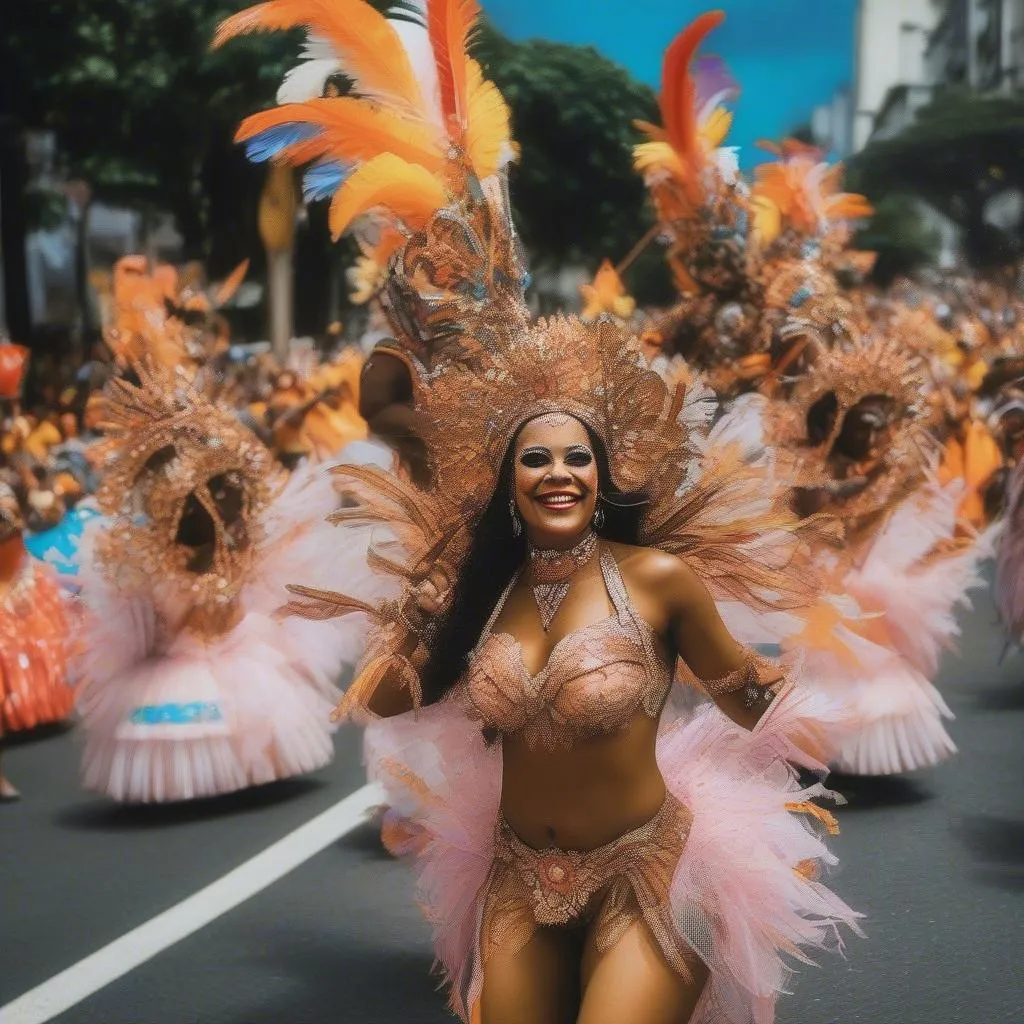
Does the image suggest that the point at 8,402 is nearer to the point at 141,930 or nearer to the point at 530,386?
the point at 141,930

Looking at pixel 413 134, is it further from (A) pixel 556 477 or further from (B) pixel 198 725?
(B) pixel 198 725

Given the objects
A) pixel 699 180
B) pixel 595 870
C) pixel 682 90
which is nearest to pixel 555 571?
pixel 595 870

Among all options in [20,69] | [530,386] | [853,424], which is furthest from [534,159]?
[530,386]

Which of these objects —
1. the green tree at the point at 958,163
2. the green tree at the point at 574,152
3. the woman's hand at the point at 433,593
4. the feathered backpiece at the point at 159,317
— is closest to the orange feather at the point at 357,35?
the woman's hand at the point at 433,593

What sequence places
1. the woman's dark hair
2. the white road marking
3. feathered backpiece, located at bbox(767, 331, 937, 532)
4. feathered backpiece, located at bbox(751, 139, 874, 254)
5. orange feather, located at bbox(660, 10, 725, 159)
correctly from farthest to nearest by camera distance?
feathered backpiece, located at bbox(751, 139, 874, 254) → feathered backpiece, located at bbox(767, 331, 937, 532) → orange feather, located at bbox(660, 10, 725, 159) → the white road marking → the woman's dark hair

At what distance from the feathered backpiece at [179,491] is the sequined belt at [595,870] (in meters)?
3.90

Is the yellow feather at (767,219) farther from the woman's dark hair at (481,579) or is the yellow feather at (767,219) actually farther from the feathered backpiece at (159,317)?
the woman's dark hair at (481,579)

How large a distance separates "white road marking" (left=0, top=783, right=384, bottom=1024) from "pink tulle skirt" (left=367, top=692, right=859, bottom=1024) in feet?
5.02

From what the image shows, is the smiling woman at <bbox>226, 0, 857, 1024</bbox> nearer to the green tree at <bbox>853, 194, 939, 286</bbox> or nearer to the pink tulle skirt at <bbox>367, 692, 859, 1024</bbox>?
the pink tulle skirt at <bbox>367, 692, 859, 1024</bbox>

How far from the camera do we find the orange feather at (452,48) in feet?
15.3

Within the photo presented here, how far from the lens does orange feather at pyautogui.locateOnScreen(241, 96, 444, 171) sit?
4461mm

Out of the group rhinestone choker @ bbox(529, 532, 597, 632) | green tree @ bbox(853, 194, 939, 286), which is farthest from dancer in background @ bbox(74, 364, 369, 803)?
green tree @ bbox(853, 194, 939, 286)

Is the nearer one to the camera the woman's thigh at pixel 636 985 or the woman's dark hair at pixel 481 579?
the woman's thigh at pixel 636 985

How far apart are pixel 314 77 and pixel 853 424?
11.5 feet
